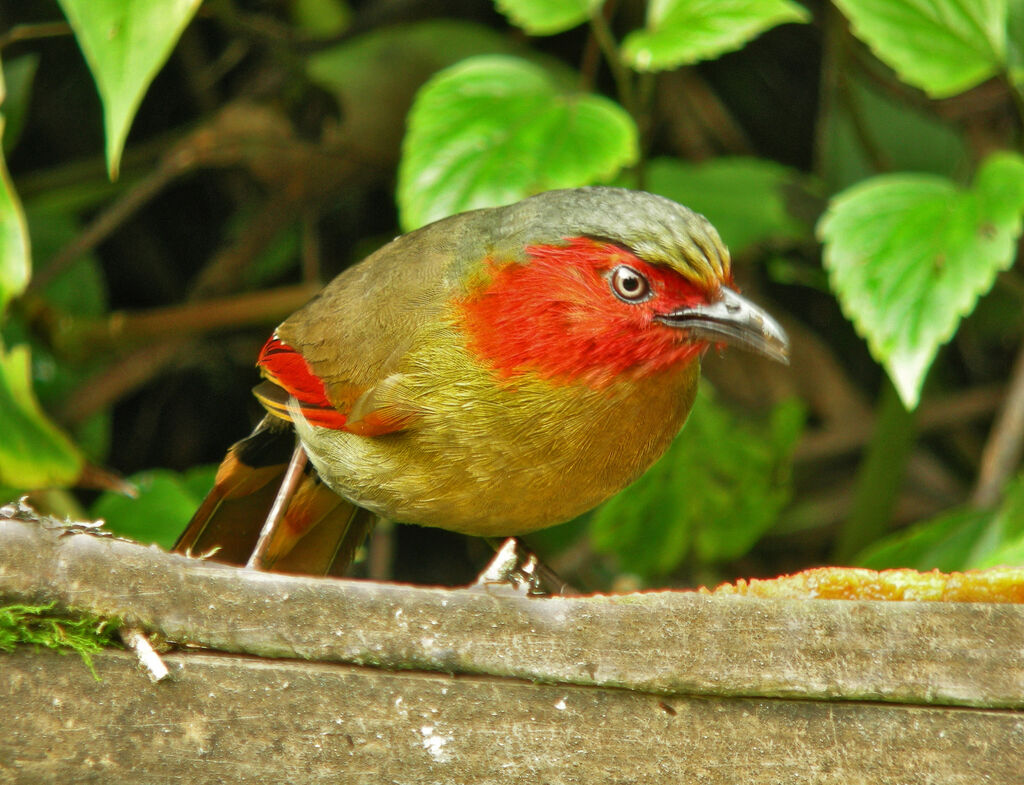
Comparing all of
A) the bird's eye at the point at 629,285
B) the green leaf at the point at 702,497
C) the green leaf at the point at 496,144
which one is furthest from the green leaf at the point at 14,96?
the bird's eye at the point at 629,285

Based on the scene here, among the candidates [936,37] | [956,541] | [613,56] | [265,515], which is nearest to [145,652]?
[265,515]

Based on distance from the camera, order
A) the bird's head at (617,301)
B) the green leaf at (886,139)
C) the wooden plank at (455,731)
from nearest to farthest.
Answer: the wooden plank at (455,731), the bird's head at (617,301), the green leaf at (886,139)

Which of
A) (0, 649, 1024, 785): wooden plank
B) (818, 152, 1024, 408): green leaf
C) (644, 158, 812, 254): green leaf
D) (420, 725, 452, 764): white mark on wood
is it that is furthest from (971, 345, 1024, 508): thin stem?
(420, 725, 452, 764): white mark on wood

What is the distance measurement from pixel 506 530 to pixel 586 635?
0.67 metres

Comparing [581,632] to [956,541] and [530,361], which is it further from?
[956,541]

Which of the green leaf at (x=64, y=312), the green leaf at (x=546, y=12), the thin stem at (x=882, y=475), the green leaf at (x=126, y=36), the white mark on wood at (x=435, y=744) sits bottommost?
the thin stem at (x=882, y=475)

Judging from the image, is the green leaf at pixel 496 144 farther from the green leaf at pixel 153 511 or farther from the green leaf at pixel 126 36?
the green leaf at pixel 153 511

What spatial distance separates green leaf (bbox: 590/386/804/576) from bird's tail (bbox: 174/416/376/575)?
3.25ft

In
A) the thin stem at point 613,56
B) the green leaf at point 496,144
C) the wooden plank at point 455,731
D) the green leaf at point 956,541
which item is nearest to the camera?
the wooden plank at point 455,731

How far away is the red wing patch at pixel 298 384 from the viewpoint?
2.30 meters

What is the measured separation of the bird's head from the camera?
2.01 metres

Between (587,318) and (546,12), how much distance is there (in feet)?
3.34

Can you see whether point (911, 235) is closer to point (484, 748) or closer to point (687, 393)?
point (687, 393)

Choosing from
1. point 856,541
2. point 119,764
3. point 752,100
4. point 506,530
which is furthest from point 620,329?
point 752,100
